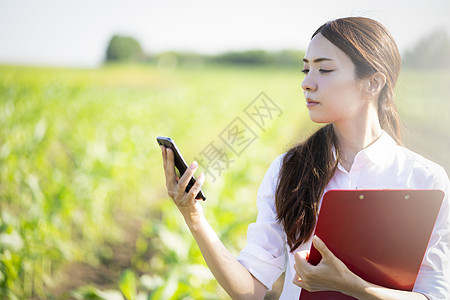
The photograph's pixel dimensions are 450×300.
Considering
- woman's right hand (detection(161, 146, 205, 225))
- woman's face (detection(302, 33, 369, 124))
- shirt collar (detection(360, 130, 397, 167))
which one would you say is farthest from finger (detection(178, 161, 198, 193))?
shirt collar (detection(360, 130, 397, 167))

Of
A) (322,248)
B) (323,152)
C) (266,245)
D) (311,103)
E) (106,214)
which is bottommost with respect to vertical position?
(106,214)

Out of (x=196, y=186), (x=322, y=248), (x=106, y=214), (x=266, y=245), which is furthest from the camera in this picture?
(x=106, y=214)

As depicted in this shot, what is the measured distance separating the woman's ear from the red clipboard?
38 centimetres

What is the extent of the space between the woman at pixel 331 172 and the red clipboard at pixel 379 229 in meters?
0.09

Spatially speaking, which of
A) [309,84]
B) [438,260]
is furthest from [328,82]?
[438,260]

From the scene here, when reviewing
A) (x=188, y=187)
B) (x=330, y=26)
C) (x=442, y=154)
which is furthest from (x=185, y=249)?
(x=442, y=154)

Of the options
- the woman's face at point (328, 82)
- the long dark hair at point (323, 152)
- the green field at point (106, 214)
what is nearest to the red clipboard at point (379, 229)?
the long dark hair at point (323, 152)

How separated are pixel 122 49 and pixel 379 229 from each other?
56.4 m

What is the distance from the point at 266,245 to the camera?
120cm

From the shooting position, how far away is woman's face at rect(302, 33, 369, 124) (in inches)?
45.5

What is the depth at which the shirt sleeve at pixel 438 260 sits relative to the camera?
3.60 feet

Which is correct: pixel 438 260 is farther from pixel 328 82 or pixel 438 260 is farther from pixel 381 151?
pixel 328 82

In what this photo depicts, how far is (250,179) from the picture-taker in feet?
14.0

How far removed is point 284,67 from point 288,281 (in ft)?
187
